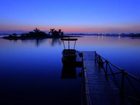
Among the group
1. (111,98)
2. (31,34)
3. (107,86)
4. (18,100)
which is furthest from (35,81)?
(31,34)

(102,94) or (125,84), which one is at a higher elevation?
(102,94)

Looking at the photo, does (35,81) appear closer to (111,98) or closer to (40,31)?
(111,98)

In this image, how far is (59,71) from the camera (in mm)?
22578

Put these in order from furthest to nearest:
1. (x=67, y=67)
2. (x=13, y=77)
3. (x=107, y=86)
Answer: (x=67, y=67)
(x=13, y=77)
(x=107, y=86)

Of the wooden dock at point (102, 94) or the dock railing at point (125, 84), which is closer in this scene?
the dock railing at point (125, 84)

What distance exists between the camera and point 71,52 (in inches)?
1000

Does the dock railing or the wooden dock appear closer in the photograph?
the dock railing

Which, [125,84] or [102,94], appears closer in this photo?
[102,94]

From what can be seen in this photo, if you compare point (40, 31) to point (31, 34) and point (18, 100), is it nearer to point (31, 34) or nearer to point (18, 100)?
point (31, 34)

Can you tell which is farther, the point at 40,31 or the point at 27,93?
the point at 40,31

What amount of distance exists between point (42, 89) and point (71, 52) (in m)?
10.9

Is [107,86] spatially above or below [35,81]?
above

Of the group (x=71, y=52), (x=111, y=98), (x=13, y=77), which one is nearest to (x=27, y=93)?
(x=13, y=77)

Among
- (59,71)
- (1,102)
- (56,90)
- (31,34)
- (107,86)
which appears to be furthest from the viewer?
(31,34)
